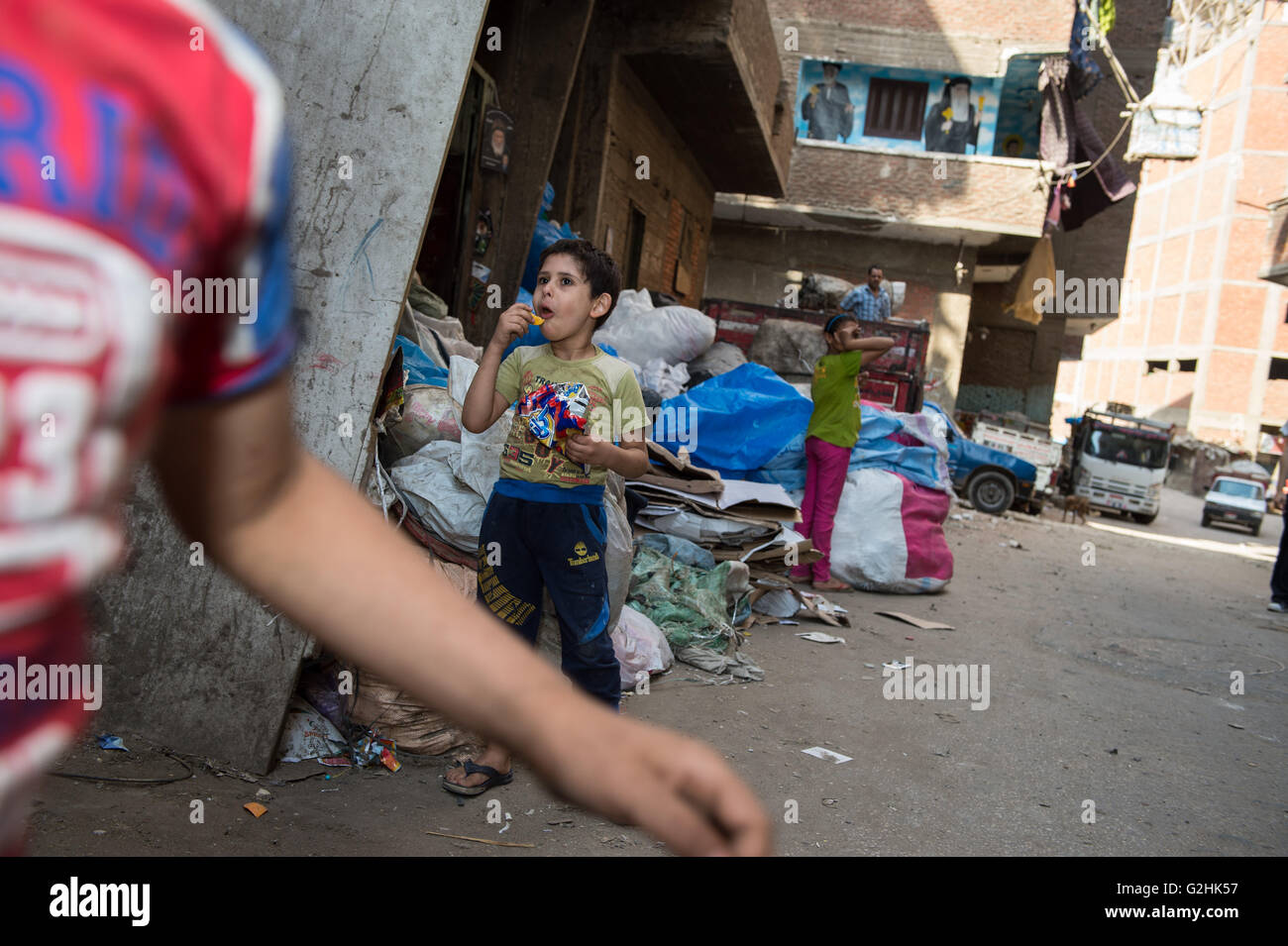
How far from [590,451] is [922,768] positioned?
195 centimetres

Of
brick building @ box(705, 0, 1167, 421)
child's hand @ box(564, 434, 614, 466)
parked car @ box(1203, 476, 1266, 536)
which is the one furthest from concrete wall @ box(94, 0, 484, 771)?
parked car @ box(1203, 476, 1266, 536)

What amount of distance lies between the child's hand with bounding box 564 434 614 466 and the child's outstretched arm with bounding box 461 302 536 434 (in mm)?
336

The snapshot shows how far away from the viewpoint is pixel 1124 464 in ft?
64.6

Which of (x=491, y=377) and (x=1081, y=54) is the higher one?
(x=1081, y=54)

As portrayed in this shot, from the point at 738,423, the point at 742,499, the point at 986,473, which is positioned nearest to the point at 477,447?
the point at 742,499

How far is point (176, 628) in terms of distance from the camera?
295cm

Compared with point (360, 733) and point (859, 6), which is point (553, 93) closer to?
point (360, 733)

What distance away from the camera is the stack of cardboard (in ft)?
17.7

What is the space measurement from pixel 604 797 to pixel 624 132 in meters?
7.85

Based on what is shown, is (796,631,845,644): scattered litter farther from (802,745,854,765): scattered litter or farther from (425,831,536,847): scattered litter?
(425,831,536,847): scattered litter

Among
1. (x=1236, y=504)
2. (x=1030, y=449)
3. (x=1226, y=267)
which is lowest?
(x=1236, y=504)

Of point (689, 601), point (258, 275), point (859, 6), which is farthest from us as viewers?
point (859, 6)

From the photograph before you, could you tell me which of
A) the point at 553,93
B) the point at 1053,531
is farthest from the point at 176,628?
the point at 1053,531

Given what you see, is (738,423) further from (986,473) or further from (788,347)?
(986,473)
